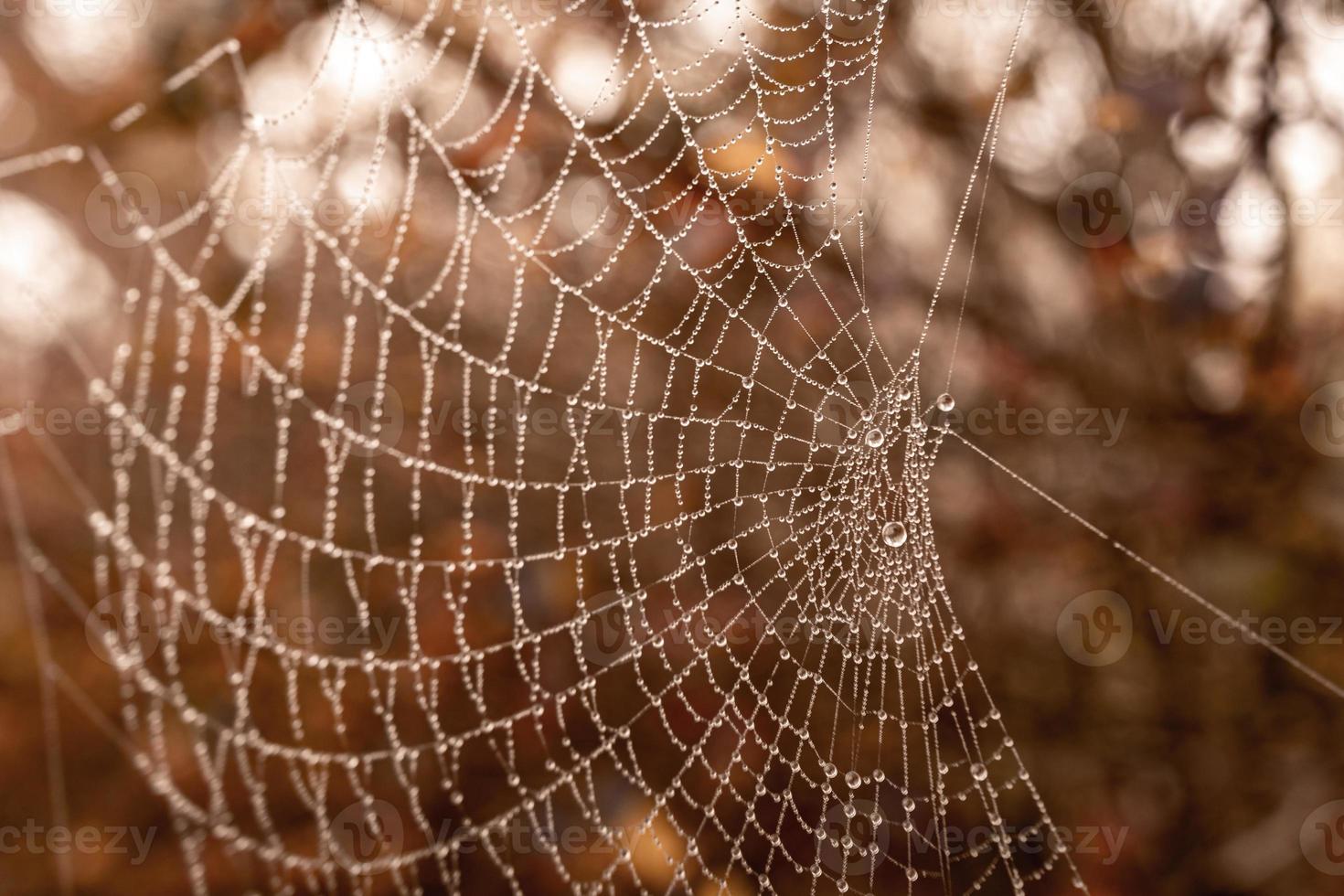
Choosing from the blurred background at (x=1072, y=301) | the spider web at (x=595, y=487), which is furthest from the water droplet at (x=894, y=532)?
the blurred background at (x=1072, y=301)

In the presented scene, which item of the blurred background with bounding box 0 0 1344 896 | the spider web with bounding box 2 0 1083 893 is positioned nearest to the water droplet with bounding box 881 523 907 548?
the spider web with bounding box 2 0 1083 893

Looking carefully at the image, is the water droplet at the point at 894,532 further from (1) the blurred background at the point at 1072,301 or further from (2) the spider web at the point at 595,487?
(1) the blurred background at the point at 1072,301

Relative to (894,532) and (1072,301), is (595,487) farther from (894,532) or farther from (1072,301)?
(1072,301)

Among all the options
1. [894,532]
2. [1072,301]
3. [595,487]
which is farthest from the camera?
[595,487]

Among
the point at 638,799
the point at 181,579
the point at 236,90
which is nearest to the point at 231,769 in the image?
the point at 181,579

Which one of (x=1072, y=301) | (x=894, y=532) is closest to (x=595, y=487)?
(x=894, y=532)

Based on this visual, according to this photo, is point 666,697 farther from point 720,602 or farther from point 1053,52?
point 1053,52
